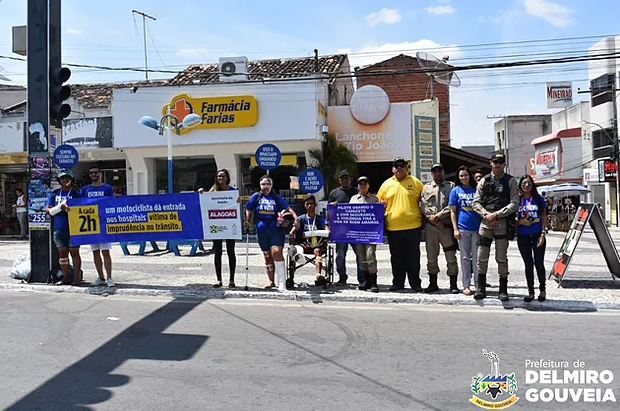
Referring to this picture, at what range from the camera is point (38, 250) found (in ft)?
32.0

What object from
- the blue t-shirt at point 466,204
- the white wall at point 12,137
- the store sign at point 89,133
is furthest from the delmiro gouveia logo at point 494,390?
the white wall at point 12,137

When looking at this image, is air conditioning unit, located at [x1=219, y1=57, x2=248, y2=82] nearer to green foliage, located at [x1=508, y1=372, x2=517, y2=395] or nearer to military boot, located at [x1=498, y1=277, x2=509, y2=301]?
military boot, located at [x1=498, y1=277, x2=509, y2=301]

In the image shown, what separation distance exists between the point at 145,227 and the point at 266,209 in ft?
7.39

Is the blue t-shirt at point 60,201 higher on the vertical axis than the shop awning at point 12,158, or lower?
lower

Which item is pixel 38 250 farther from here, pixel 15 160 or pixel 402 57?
pixel 402 57

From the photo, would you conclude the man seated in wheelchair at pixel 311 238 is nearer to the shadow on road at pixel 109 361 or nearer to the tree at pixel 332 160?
the shadow on road at pixel 109 361

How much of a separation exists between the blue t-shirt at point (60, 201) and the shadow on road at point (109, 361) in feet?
9.42

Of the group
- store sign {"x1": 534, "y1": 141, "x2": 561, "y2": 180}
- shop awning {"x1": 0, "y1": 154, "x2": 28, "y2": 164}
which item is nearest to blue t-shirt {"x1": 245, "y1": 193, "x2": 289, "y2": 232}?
shop awning {"x1": 0, "y1": 154, "x2": 28, "y2": 164}

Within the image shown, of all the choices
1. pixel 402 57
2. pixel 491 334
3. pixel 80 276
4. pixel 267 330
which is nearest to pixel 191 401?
pixel 267 330

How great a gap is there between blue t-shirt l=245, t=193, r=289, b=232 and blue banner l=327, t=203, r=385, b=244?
890mm

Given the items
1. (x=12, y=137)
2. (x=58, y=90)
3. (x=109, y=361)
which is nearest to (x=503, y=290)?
(x=109, y=361)

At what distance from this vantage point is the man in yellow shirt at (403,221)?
28.2 ft

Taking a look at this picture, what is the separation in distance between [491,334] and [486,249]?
1.66 m

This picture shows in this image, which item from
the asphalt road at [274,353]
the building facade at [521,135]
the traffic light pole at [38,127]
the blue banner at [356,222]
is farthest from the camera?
the building facade at [521,135]
